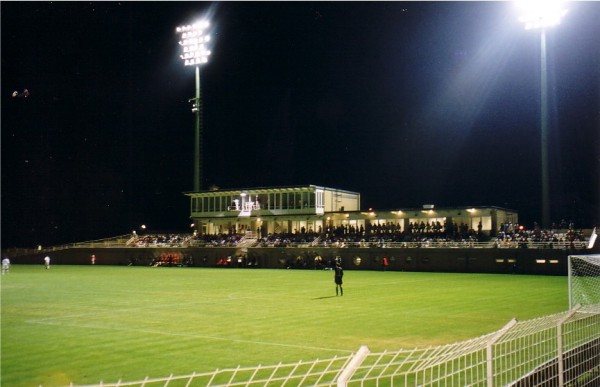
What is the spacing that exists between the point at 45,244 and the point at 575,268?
65.1 m

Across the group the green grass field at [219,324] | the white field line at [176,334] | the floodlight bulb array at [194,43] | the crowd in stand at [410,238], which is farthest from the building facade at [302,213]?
the white field line at [176,334]

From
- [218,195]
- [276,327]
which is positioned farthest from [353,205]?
[276,327]

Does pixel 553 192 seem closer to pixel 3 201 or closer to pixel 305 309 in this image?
pixel 305 309

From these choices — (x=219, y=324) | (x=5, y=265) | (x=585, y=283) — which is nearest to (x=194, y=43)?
(x=5, y=265)

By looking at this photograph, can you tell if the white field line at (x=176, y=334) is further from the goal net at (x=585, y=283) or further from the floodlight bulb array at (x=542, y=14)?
the floodlight bulb array at (x=542, y=14)

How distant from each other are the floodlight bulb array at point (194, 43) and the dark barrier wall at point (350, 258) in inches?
877

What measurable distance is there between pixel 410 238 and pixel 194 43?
33941 mm

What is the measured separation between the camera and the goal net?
1798 centimetres

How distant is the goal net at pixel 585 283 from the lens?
59.0 ft

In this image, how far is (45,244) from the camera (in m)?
73.6

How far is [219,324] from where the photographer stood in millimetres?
15711

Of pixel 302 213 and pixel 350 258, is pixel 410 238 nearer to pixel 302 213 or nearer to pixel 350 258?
pixel 350 258

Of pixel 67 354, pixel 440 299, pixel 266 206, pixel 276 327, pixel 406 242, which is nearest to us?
pixel 67 354

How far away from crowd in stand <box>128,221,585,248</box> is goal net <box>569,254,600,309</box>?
18.2ft
